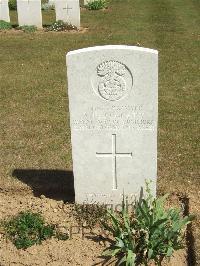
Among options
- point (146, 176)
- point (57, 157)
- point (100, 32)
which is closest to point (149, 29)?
point (100, 32)

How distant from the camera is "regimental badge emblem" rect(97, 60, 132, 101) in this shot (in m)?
5.00

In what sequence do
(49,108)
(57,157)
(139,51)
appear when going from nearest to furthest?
1. (139,51)
2. (57,157)
3. (49,108)

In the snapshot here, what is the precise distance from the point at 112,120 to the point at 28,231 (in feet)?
5.21

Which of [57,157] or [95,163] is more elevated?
[95,163]

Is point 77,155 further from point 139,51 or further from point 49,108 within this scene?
point 49,108

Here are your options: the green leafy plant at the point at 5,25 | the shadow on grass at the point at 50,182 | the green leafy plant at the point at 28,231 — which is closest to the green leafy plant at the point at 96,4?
the green leafy plant at the point at 5,25

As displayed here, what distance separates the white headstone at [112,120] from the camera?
4.97 m

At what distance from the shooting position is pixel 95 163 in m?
5.57

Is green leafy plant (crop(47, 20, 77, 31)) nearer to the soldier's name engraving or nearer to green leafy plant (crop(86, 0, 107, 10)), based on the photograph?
green leafy plant (crop(86, 0, 107, 10))

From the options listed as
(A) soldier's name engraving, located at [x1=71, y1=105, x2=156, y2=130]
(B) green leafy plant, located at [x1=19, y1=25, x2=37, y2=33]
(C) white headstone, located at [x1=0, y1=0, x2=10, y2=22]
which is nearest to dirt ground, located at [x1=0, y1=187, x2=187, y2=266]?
(A) soldier's name engraving, located at [x1=71, y1=105, x2=156, y2=130]

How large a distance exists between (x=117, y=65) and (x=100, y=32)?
10651 mm

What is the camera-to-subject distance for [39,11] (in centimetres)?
1590

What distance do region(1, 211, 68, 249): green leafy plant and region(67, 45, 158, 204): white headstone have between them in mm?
592

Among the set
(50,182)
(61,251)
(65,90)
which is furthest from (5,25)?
(61,251)
